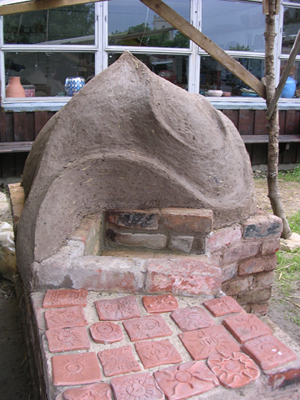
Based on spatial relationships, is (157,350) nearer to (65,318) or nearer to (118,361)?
(118,361)

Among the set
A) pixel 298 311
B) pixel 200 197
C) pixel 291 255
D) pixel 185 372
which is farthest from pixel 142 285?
pixel 291 255

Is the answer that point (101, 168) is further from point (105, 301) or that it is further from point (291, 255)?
point (291, 255)

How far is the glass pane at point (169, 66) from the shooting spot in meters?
5.54

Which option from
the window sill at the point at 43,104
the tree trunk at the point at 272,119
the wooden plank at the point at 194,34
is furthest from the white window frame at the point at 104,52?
the wooden plank at the point at 194,34

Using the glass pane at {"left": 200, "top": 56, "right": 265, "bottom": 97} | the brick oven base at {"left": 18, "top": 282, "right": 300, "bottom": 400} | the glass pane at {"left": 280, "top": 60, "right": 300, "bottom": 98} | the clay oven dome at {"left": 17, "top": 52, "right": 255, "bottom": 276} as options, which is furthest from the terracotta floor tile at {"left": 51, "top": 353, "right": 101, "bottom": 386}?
the glass pane at {"left": 280, "top": 60, "right": 300, "bottom": 98}

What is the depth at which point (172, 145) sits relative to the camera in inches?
77.6

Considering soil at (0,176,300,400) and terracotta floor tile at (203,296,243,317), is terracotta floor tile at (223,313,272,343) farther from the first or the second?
soil at (0,176,300,400)

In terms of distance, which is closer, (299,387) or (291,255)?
(299,387)

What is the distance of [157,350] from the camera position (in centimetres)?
128

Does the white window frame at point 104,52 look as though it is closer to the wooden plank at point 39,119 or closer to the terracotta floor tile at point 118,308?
the wooden plank at point 39,119

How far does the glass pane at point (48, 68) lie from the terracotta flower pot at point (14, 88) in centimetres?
9

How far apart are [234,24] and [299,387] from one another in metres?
5.79

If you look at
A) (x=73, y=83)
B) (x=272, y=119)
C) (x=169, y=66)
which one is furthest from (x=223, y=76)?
(x=272, y=119)

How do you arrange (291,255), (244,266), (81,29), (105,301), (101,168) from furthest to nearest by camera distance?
(81,29)
(291,255)
(244,266)
(101,168)
(105,301)
